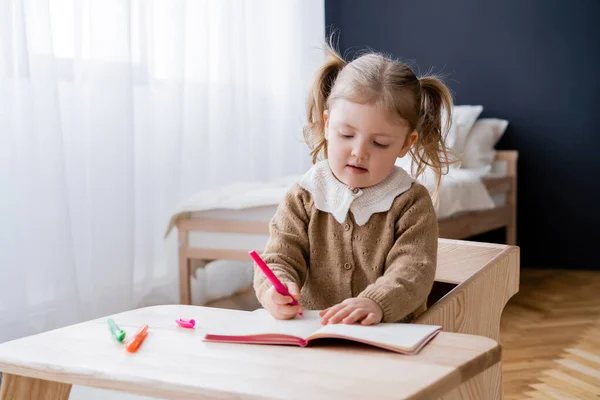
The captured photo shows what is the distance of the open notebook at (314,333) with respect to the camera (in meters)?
0.85

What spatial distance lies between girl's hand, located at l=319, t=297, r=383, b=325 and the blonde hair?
335 mm

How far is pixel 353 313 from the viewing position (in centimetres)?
98

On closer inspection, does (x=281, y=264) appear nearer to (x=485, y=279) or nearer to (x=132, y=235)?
(x=485, y=279)

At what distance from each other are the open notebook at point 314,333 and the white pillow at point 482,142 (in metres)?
3.11

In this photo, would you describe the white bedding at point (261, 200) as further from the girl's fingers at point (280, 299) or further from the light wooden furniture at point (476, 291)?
the girl's fingers at point (280, 299)

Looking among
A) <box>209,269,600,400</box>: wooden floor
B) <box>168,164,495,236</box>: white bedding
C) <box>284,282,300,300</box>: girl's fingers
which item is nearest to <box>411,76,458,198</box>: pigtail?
<box>284,282,300,300</box>: girl's fingers

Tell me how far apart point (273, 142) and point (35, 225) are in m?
1.63

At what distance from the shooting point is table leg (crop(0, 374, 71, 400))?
0.89 m

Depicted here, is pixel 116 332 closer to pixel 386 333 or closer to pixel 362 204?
pixel 386 333

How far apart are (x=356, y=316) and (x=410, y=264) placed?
213mm


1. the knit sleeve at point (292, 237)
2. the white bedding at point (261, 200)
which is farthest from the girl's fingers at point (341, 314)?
the white bedding at point (261, 200)

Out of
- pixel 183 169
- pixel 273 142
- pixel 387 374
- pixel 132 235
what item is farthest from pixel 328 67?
pixel 273 142

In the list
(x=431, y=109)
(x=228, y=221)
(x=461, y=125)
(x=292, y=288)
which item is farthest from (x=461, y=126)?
(x=292, y=288)

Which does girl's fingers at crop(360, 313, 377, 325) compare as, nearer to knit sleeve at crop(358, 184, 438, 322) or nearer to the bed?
knit sleeve at crop(358, 184, 438, 322)
